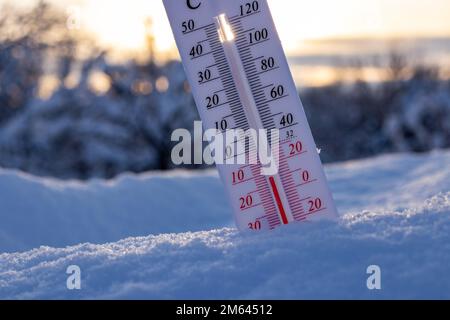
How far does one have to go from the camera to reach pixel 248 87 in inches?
97.6

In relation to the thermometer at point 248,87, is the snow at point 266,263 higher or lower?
lower

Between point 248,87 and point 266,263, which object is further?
point 248,87

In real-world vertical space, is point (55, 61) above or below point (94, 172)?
above

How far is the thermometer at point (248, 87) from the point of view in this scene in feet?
8.10

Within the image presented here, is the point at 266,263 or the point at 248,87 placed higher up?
the point at 248,87

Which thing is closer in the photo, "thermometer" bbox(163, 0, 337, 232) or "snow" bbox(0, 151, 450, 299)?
"snow" bbox(0, 151, 450, 299)

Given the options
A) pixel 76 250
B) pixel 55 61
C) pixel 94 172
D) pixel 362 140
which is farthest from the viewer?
pixel 362 140

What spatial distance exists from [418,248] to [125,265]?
805 mm

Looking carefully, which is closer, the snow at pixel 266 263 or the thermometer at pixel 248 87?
the snow at pixel 266 263

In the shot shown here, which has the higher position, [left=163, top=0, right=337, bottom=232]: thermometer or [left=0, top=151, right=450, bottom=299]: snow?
[left=163, top=0, right=337, bottom=232]: thermometer

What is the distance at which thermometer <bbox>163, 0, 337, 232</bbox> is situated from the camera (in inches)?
97.2

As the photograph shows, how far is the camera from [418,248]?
6.55 feet
